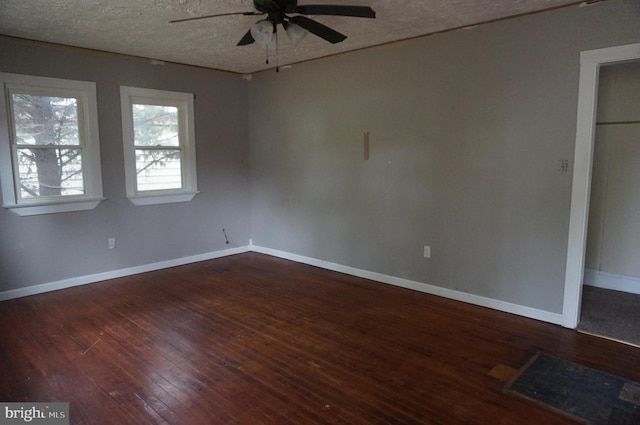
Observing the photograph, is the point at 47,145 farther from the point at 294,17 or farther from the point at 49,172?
the point at 294,17

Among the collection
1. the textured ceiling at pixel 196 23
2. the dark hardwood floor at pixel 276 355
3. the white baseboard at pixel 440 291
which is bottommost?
the dark hardwood floor at pixel 276 355

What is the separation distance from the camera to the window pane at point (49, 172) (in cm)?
402

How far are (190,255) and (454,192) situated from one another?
3.55m

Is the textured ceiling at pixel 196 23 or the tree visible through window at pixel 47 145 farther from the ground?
the textured ceiling at pixel 196 23

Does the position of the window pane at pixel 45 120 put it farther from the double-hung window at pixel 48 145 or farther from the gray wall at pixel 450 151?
the gray wall at pixel 450 151

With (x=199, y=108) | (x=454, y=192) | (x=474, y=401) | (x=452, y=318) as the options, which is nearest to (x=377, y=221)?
(x=454, y=192)

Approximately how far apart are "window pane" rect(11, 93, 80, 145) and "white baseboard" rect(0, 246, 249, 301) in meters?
1.50

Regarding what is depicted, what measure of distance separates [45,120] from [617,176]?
239 inches

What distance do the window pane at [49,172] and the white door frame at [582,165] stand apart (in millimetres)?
4877

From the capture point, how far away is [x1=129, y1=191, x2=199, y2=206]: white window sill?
4809 millimetres

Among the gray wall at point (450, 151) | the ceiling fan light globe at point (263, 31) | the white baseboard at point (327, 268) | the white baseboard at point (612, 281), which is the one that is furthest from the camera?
the white baseboard at point (612, 281)

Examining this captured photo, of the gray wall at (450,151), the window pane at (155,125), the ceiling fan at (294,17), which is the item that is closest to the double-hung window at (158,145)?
Result: the window pane at (155,125)

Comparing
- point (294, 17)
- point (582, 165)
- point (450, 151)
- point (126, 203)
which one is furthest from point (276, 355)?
point (126, 203)

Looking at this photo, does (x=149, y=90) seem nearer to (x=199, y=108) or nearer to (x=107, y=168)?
(x=199, y=108)
